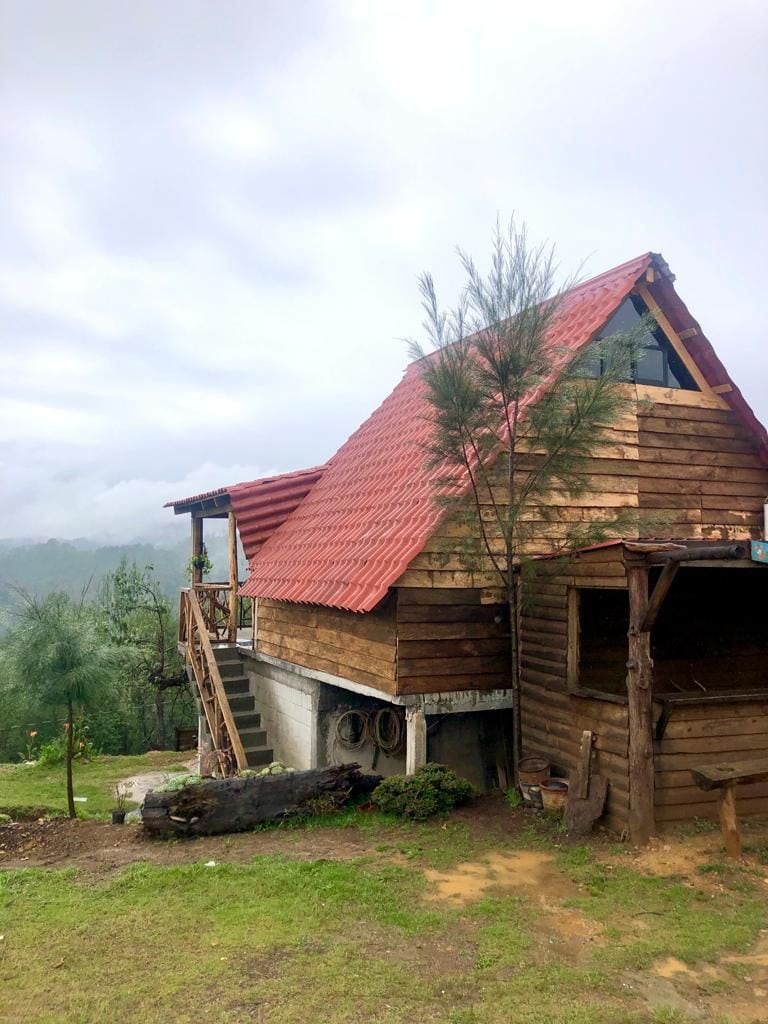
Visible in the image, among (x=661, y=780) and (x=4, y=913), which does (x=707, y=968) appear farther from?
(x=4, y=913)

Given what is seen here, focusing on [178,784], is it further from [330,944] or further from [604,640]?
[604,640]

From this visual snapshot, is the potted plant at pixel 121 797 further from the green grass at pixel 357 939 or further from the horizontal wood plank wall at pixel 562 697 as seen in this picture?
the horizontal wood plank wall at pixel 562 697

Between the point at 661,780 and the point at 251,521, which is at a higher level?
the point at 251,521

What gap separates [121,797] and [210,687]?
8.63ft

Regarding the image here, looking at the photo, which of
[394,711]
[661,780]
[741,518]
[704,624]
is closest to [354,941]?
[661,780]

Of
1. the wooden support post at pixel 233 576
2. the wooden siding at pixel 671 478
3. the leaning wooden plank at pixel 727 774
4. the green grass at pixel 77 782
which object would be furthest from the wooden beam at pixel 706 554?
the wooden support post at pixel 233 576

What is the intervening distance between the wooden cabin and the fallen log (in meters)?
1.12

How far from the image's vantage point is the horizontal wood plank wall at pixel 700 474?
10914mm

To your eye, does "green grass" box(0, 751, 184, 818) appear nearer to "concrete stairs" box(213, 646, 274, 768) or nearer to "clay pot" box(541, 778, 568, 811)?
"concrete stairs" box(213, 646, 274, 768)

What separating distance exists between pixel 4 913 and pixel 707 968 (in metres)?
5.47

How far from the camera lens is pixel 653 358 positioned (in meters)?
11.2

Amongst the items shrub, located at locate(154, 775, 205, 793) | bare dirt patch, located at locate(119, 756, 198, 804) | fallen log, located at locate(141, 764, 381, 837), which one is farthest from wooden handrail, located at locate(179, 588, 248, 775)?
fallen log, located at locate(141, 764, 381, 837)

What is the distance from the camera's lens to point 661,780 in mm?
7645

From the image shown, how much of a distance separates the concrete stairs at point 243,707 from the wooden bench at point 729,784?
327 inches
